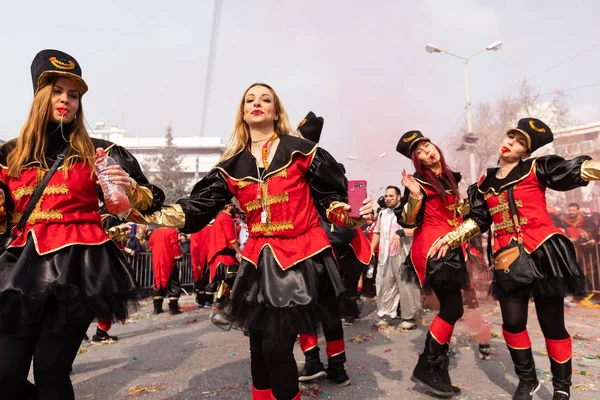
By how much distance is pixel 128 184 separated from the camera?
244 cm

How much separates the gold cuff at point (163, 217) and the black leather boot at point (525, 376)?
2.80 meters

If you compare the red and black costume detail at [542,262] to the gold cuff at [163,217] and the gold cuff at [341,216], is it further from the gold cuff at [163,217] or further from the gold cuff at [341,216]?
the gold cuff at [163,217]

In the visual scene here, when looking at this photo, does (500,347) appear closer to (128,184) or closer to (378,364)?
(378,364)

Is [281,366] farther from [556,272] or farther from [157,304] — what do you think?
[157,304]

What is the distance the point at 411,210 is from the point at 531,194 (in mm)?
964

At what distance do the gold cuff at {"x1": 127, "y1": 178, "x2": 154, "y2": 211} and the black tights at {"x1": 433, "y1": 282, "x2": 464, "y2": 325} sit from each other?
257 centimetres

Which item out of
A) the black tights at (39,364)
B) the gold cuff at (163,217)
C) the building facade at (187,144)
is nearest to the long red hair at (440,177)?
the gold cuff at (163,217)

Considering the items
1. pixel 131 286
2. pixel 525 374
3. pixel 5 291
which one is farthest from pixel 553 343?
pixel 5 291

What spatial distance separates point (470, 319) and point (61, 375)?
602 centimetres

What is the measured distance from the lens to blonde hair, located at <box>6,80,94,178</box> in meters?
2.53

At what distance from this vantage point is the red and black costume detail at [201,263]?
945 centimetres

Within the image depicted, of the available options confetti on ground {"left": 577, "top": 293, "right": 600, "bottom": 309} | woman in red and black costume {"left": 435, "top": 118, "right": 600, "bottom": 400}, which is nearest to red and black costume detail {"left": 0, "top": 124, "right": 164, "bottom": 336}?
woman in red and black costume {"left": 435, "top": 118, "right": 600, "bottom": 400}

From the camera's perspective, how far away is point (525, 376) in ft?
11.1

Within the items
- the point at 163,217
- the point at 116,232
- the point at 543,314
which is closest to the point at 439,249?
the point at 543,314
